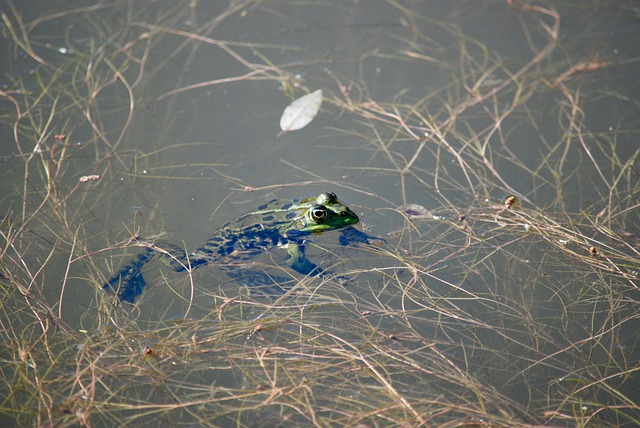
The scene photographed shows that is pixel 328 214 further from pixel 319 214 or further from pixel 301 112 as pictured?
pixel 301 112

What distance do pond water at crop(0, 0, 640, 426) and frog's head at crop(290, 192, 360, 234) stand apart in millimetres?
127

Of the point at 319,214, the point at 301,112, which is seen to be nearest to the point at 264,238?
the point at 319,214

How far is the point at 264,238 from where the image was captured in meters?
3.46

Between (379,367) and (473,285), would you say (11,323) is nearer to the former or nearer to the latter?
(379,367)

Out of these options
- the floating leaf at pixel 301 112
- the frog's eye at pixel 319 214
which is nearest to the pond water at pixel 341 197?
the floating leaf at pixel 301 112

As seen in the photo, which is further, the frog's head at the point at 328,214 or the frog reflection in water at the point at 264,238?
the frog's head at the point at 328,214

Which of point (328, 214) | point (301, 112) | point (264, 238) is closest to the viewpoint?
point (328, 214)

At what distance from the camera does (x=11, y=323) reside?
2756 millimetres

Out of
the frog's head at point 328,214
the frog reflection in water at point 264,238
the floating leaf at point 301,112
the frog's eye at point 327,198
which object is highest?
the floating leaf at point 301,112

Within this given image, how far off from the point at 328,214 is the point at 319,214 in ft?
0.18

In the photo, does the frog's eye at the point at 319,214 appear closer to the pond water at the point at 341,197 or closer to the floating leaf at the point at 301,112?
the pond water at the point at 341,197

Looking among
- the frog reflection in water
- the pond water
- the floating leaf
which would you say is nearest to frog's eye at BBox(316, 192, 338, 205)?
the frog reflection in water

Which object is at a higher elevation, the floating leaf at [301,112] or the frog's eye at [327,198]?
the floating leaf at [301,112]

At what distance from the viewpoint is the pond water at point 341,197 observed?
2604 mm
